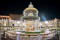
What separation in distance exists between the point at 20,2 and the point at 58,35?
453 cm

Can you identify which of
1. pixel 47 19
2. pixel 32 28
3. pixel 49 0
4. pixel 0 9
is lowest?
pixel 32 28

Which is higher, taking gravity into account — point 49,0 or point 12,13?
point 49,0

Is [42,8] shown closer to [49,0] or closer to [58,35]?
[49,0]

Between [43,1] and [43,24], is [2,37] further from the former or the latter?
[43,1]

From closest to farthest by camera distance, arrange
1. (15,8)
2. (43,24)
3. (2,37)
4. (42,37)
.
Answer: (42,37)
(2,37)
(43,24)
(15,8)

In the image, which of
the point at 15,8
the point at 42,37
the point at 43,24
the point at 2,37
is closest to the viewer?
the point at 42,37

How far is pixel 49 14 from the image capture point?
32.7ft

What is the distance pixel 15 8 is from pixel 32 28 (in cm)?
498

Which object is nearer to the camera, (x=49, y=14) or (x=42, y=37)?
(x=42, y=37)

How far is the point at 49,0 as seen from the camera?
9.77 meters

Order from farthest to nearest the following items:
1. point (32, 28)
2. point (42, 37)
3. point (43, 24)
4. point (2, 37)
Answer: point (43, 24) < point (2, 37) < point (32, 28) < point (42, 37)

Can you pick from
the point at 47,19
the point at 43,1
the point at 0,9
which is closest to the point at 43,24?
the point at 47,19

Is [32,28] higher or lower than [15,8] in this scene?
lower

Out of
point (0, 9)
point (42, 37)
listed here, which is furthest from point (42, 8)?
point (42, 37)
